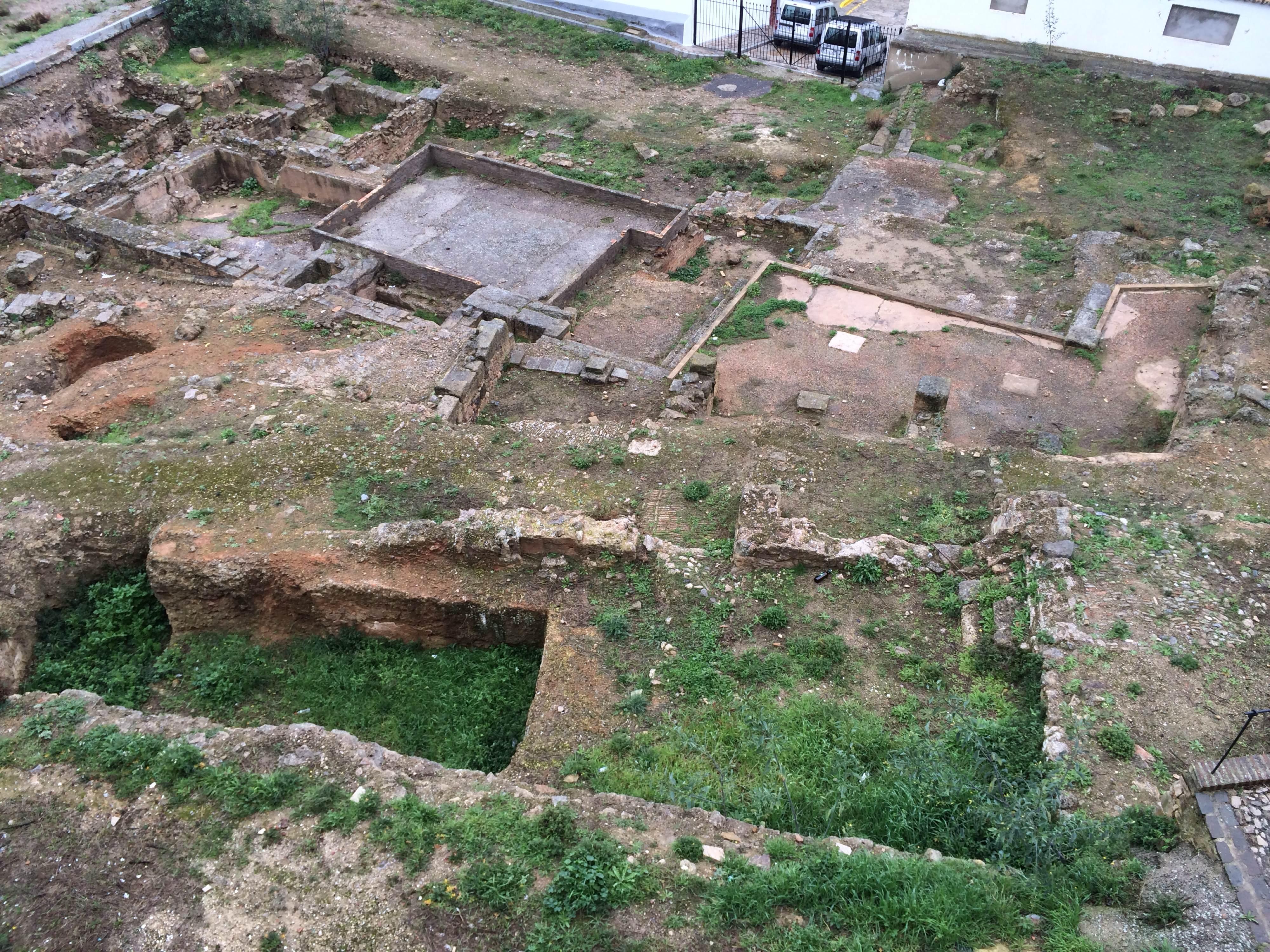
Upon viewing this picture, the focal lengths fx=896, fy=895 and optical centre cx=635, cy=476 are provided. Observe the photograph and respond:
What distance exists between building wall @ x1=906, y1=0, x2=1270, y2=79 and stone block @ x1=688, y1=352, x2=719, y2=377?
14512mm

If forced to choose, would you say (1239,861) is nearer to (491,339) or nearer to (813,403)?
(813,403)

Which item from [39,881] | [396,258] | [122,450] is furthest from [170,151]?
[39,881]

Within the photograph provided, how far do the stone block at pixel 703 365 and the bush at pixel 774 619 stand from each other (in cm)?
558

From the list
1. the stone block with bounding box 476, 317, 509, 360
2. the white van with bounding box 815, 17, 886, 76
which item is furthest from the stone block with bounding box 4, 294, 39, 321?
the white van with bounding box 815, 17, 886, 76

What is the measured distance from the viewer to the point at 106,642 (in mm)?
9562

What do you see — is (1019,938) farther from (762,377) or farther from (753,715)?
(762,377)

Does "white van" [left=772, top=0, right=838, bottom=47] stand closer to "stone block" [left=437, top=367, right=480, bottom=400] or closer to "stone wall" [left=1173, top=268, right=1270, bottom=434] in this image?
"stone wall" [left=1173, top=268, right=1270, bottom=434]

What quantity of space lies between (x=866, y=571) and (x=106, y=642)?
8075 millimetres

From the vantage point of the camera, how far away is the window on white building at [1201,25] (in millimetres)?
20000

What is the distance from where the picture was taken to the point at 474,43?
25000mm

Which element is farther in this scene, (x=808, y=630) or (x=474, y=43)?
(x=474, y=43)

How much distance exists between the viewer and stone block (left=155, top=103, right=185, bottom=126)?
20.7 m

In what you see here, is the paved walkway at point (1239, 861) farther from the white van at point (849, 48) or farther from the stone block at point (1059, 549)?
the white van at point (849, 48)

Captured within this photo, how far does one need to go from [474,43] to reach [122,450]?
18623 mm
